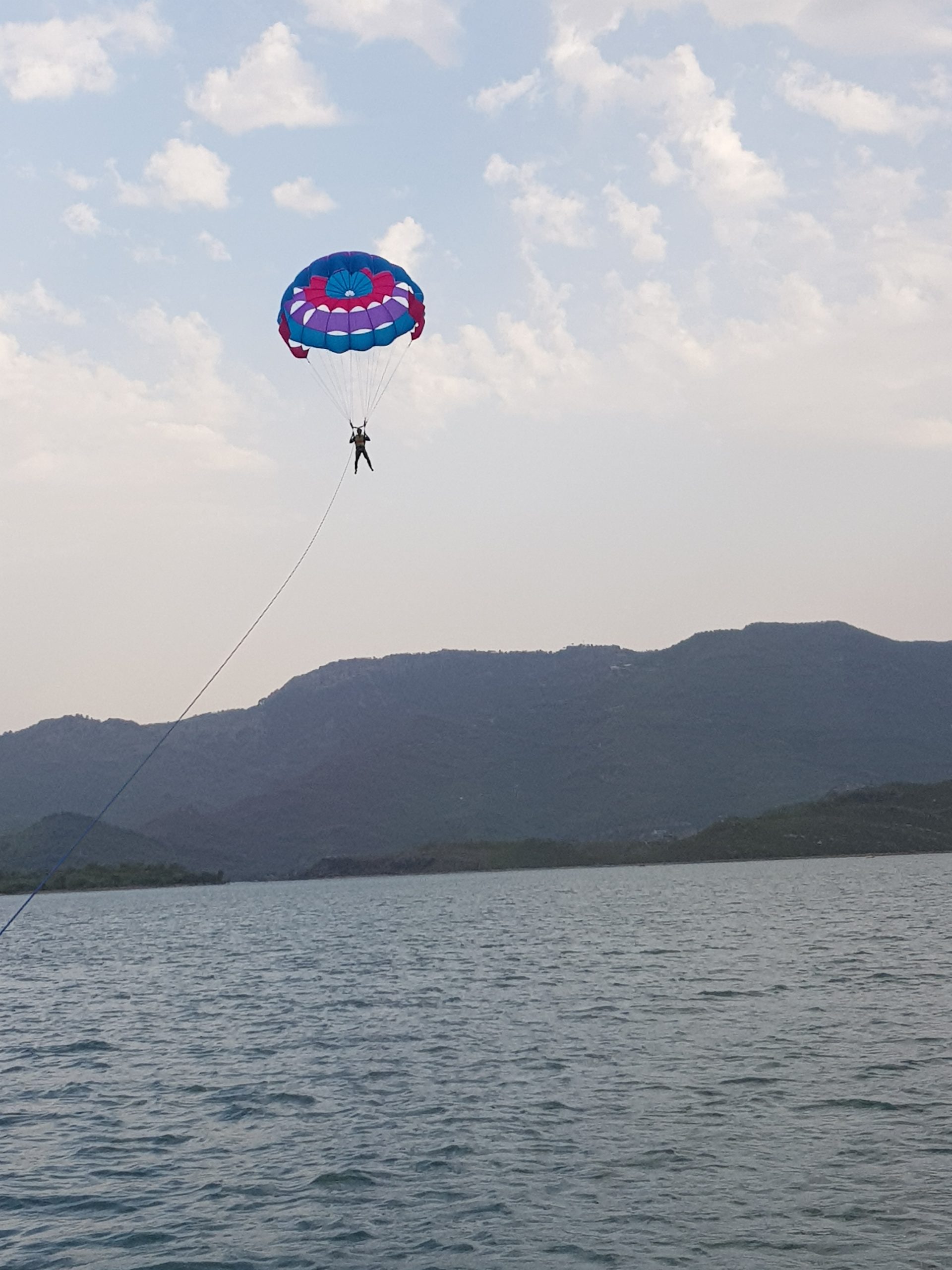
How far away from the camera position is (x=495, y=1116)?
24.1 metres

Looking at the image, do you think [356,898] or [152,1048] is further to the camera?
[356,898]

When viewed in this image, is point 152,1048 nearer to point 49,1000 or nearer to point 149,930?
point 49,1000

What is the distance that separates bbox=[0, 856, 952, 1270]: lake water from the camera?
17.1 metres

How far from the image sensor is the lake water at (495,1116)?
1714 centimetres

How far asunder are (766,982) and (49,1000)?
28.9 meters

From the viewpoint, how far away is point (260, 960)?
6575 centimetres

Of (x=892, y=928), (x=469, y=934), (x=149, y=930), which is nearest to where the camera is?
(x=892, y=928)

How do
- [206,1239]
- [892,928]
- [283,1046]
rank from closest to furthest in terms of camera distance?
[206,1239]
[283,1046]
[892,928]

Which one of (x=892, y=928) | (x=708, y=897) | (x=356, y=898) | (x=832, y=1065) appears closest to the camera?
A: (x=832, y=1065)

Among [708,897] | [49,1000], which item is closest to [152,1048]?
[49,1000]

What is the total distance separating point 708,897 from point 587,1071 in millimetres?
91003

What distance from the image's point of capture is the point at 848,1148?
2050 cm

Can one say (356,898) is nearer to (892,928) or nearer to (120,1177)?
(892,928)

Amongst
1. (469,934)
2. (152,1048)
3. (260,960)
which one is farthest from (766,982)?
(469,934)
